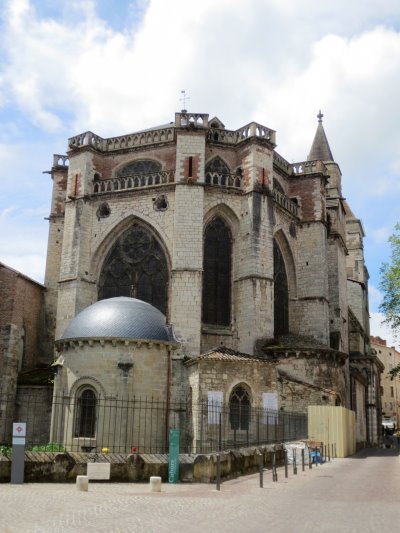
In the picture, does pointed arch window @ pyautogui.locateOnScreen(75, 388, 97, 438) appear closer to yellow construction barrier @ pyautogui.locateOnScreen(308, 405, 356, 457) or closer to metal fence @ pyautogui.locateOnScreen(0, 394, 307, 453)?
metal fence @ pyautogui.locateOnScreen(0, 394, 307, 453)

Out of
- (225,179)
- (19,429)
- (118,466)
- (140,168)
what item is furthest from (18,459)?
(140,168)

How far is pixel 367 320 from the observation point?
4931 cm

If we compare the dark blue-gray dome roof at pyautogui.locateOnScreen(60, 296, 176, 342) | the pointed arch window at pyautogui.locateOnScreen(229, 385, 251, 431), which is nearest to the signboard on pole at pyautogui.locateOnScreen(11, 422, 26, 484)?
the dark blue-gray dome roof at pyautogui.locateOnScreen(60, 296, 176, 342)

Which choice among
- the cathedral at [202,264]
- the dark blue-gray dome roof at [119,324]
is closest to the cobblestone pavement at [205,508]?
the dark blue-gray dome roof at [119,324]

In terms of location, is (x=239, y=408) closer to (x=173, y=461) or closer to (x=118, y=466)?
(x=173, y=461)

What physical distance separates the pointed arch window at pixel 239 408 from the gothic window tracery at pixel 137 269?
639 centimetres

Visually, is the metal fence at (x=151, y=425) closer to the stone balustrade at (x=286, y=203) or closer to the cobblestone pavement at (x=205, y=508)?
the cobblestone pavement at (x=205, y=508)

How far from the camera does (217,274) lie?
91.9 ft

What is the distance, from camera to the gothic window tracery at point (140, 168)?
3016 centimetres

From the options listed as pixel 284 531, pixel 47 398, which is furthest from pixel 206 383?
pixel 284 531

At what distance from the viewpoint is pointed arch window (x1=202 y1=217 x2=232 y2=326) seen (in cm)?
2755

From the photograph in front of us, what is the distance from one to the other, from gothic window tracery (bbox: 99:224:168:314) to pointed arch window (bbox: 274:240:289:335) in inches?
231

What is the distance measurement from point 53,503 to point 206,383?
497 inches

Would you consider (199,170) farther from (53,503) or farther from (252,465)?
(53,503)
